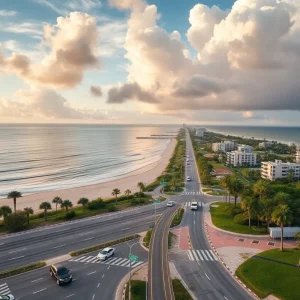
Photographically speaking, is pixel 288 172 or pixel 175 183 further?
pixel 288 172

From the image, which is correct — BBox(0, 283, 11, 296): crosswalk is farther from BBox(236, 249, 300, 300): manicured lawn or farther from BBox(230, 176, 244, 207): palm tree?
BBox(230, 176, 244, 207): palm tree

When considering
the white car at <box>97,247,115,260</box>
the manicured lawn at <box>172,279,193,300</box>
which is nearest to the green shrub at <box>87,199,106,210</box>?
the white car at <box>97,247,115,260</box>

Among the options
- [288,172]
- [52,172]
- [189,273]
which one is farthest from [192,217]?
[52,172]

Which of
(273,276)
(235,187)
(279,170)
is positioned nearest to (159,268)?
(273,276)

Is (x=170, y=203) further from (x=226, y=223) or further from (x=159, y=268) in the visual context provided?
(x=159, y=268)

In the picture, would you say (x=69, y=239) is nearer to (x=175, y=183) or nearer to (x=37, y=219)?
(x=37, y=219)
